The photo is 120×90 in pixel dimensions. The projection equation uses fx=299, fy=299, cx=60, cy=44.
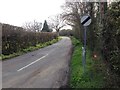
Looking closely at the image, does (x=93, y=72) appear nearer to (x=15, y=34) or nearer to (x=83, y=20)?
(x=83, y=20)

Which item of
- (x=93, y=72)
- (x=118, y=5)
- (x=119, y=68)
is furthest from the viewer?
(x=93, y=72)

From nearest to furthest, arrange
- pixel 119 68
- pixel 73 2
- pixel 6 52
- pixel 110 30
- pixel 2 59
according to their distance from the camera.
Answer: pixel 119 68 → pixel 110 30 → pixel 2 59 → pixel 6 52 → pixel 73 2

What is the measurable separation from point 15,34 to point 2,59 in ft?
21.6

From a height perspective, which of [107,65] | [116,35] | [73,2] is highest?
[73,2]

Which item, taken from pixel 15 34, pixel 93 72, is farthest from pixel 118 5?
pixel 15 34

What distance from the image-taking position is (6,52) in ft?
90.9

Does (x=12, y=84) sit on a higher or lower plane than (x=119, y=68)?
lower

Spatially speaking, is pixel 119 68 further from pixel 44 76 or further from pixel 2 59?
pixel 2 59

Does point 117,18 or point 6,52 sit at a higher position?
point 117,18

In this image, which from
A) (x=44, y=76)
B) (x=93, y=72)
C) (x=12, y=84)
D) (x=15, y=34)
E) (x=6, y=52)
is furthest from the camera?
(x=15, y=34)

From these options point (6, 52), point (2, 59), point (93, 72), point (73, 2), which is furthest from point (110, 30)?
point (73, 2)

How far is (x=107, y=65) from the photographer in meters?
→ 10.7

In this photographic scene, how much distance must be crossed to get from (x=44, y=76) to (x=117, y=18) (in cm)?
675

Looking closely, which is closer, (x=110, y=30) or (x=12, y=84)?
(x=110, y=30)
